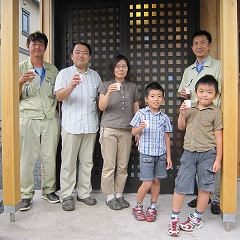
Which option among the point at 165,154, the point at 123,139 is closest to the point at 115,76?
the point at 123,139

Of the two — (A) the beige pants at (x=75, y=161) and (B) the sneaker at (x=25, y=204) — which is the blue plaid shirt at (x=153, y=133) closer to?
(A) the beige pants at (x=75, y=161)

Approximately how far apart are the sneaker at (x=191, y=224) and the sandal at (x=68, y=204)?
1.21 m

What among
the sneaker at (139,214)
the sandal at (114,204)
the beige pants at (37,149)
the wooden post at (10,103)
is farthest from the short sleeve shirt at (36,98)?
the sneaker at (139,214)

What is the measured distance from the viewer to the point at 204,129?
2.56m

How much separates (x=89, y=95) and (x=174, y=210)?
154 cm

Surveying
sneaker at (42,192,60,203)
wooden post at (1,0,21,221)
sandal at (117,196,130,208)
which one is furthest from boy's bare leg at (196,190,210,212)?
wooden post at (1,0,21,221)

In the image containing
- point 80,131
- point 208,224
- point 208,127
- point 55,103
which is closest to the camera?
point 208,127

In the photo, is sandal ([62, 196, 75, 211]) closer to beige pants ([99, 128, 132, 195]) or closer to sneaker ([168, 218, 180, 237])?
beige pants ([99, 128, 132, 195])

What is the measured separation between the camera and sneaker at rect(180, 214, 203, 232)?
2.58 meters

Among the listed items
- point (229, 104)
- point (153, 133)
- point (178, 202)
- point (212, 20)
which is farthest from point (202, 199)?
point (212, 20)

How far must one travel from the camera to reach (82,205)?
3260 mm

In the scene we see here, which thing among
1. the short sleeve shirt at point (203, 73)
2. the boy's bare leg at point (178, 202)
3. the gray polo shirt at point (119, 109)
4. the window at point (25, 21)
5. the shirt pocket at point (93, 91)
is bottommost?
the boy's bare leg at point (178, 202)

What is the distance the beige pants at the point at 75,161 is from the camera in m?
3.18

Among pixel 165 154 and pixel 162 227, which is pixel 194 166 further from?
pixel 162 227
